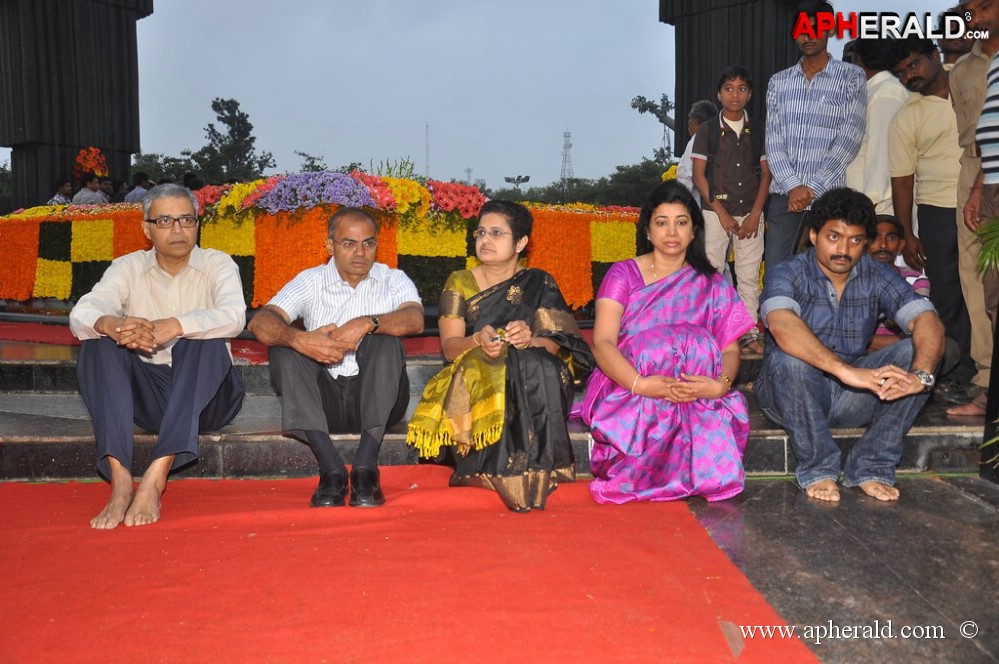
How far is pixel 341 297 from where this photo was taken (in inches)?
125

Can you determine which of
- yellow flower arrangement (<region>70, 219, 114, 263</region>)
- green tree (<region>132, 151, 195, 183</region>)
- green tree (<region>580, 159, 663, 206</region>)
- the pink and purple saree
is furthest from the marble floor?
green tree (<region>132, 151, 195, 183</region>)

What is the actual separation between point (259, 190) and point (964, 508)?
13.0 feet

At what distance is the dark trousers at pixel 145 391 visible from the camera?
2680 mm

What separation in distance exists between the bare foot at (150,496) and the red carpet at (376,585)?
48 mm

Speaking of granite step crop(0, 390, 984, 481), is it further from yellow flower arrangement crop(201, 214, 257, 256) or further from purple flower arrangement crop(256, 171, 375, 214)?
yellow flower arrangement crop(201, 214, 257, 256)

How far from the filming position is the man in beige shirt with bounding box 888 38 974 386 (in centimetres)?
374

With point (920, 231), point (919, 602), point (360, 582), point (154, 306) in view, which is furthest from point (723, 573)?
point (920, 231)

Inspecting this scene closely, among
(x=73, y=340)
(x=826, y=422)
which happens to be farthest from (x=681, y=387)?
(x=73, y=340)

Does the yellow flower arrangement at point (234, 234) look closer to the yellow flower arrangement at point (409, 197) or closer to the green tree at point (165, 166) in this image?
the yellow flower arrangement at point (409, 197)

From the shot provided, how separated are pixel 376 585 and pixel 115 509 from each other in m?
1.02

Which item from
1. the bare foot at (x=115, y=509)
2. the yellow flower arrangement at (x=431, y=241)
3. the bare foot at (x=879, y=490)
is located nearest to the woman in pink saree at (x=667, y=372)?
the bare foot at (x=879, y=490)

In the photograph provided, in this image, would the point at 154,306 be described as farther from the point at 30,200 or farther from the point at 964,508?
the point at 30,200

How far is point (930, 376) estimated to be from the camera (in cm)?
269

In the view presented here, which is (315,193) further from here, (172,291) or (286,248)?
(172,291)
